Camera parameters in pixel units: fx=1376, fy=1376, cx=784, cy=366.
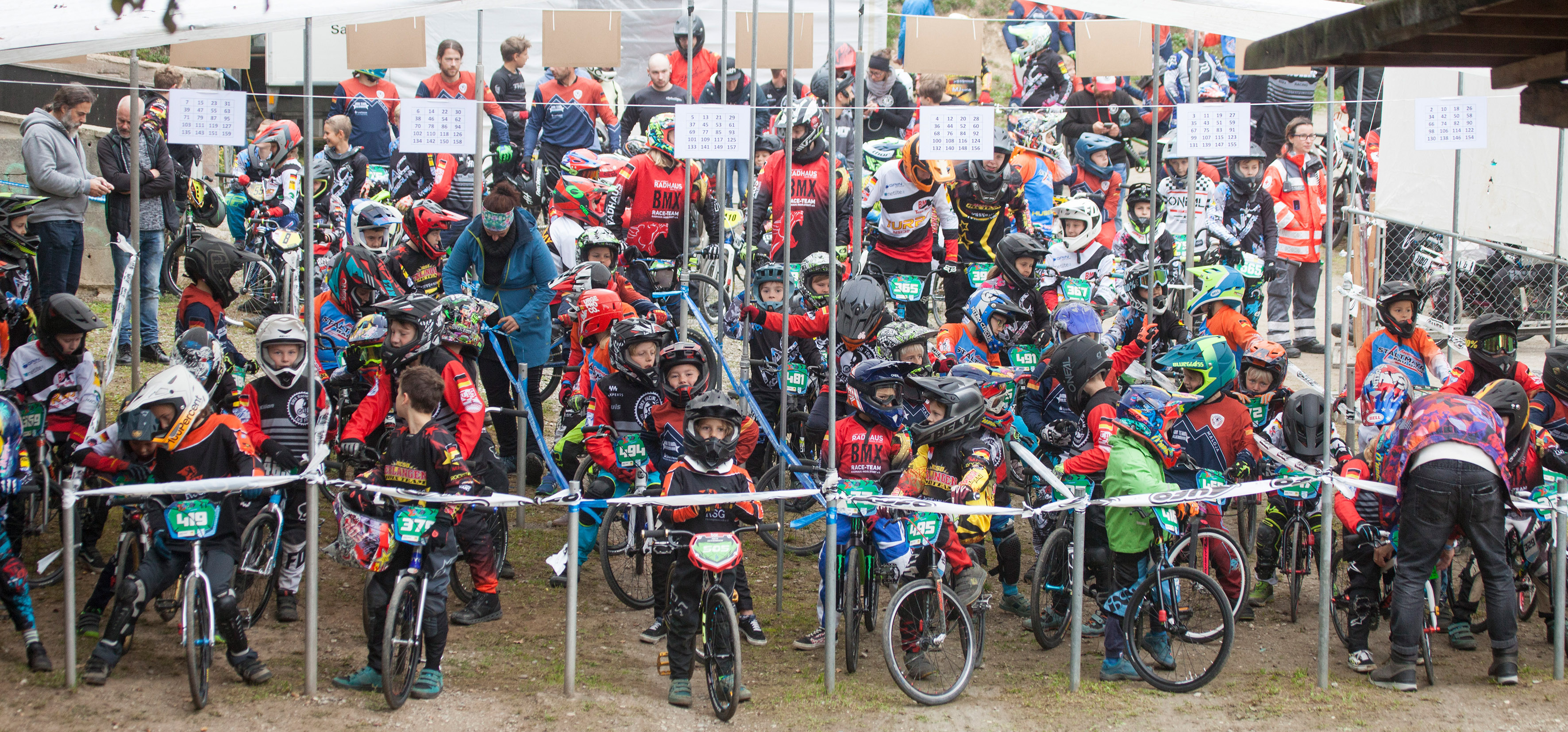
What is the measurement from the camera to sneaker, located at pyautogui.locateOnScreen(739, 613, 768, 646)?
7742mm

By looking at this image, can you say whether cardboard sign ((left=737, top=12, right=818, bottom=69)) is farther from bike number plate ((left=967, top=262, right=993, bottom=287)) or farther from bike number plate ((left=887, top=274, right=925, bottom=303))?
bike number plate ((left=967, top=262, right=993, bottom=287))

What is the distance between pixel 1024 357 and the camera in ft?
31.3

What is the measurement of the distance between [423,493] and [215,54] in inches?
187

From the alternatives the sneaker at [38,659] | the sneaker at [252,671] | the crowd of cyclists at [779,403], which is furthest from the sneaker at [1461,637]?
the sneaker at [38,659]

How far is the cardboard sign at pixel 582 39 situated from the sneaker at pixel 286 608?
4433 mm

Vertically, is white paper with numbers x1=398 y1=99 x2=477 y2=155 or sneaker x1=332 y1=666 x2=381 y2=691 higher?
white paper with numbers x1=398 y1=99 x2=477 y2=155

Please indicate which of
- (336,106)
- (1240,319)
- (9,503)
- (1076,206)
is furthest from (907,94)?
(9,503)

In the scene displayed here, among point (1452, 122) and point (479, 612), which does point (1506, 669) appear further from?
point (479, 612)

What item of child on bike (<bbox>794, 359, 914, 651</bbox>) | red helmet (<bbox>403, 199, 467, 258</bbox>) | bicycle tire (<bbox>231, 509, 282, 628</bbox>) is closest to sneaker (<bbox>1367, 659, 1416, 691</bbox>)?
child on bike (<bbox>794, 359, 914, 651</bbox>)

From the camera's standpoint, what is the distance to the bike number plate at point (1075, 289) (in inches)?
399

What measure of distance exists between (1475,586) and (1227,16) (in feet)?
13.7

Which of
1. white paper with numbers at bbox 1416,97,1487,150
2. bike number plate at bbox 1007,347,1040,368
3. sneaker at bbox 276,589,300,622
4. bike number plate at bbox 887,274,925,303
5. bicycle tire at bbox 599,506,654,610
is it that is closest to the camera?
sneaker at bbox 276,589,300,622

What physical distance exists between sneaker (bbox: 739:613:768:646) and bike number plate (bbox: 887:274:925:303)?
3630 mm

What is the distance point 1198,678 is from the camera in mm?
7098
